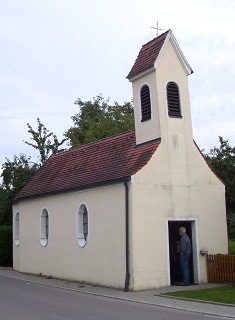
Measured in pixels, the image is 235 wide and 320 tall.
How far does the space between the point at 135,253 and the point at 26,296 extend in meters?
3.89

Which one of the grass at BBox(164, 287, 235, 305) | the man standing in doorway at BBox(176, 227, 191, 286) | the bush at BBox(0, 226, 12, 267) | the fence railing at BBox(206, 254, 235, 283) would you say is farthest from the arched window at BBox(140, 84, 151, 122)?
the bush at BBox(0, 226, 12, 267)

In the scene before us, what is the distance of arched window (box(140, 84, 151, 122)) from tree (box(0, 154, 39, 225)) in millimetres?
13581

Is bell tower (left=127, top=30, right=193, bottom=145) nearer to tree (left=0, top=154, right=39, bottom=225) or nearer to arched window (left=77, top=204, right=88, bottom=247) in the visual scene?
arched window (left=77, top=204, right=88, bottom=247)

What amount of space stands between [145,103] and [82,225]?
18.5 feet

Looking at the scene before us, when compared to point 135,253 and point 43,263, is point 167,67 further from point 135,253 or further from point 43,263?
point 43,263

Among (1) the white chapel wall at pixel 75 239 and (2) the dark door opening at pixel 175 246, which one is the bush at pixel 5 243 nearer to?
(1) the white chapel wall at pixel 75 239

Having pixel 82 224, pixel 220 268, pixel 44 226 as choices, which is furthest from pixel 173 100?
pixel 44 226

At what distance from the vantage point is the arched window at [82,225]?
65.8 ft

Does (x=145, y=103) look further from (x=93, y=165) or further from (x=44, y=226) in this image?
(x=44, y=226)

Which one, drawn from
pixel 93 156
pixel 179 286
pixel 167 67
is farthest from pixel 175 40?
pixel 179 286

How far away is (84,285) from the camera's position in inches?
731

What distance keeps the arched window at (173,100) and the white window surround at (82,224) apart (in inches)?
204

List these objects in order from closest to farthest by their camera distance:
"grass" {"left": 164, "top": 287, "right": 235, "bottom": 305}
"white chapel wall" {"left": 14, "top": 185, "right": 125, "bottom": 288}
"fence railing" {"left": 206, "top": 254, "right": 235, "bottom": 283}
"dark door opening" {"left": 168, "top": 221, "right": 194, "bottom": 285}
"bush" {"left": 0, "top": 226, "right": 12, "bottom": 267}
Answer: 1. "grass" {"left": 164, "top": 287, "right": 235, "bottom": 305}
2. "fence railing" {"left": 206, "top": 254, "right": 235, "bottom": 283}
3. "white chapel wall" {"left": 14, "top": 185, "right": 125, "bottom": 288}
4. "dark door opening" {"left": 168, "top": 221, "right": 194, "bottom": 285}
5. "bush" {"left": 0, "top": 226, "right": 12, "bottom": 267}

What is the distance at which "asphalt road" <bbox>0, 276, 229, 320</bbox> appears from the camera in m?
11.5
